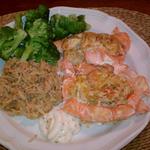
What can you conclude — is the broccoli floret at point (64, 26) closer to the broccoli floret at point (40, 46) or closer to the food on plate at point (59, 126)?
the broccoli floret at point (40, 46)

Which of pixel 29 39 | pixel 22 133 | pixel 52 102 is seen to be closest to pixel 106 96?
pixel 52 102

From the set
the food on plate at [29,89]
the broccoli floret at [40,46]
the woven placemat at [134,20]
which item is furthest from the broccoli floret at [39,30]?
the woven placemat at [134,20]

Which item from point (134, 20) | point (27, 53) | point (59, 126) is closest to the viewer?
point (59, 126)

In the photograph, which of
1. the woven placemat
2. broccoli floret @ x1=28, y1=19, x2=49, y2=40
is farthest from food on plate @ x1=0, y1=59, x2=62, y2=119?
the woven placemat

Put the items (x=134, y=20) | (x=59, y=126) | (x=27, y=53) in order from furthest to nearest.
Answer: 1. (x=134, y=20)
2. (x=27, y=53)
3. (x=59, y=126)

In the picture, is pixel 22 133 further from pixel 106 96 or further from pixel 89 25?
pixel 89 25

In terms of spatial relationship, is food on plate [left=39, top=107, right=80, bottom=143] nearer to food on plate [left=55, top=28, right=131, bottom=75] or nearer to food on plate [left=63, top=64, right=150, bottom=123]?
food on plate [left=63, top=64, right=150, bottom=123]

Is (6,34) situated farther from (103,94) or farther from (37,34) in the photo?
(103,94)

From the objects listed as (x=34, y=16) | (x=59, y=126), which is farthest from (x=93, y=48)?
(x=59, y=126)
